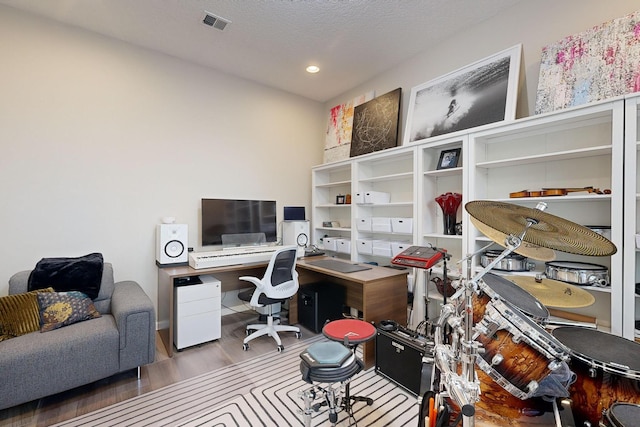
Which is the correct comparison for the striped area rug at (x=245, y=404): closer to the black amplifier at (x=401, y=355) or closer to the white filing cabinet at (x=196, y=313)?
the black amplifier at (x=401, y=355)

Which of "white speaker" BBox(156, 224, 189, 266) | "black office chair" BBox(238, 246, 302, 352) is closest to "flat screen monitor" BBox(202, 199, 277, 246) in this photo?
"white speaker" BBox(156, 224, 189, 266)

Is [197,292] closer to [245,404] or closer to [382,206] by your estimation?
[245,404]

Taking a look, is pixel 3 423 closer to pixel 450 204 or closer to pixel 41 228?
pixel 41 228

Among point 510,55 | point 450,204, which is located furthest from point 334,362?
point 510,55

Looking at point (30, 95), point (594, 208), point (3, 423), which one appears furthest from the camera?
point (30, 95)

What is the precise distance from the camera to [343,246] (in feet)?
11.8

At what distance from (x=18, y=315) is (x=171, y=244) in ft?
3.77

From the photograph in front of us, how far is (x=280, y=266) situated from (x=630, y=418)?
2308mm

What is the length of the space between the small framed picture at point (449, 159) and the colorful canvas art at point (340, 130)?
1336 mm

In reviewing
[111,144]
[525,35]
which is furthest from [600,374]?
[111,144]

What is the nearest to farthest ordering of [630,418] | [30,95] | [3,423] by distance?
[630,418]
[3,423]
[30,95]

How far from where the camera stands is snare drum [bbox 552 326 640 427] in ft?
3.69

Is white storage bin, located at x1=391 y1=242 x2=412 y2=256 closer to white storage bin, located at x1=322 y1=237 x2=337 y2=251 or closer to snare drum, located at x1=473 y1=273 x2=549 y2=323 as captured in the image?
white storage bin, located at x1=322 y1=237 x2=337 y2=251

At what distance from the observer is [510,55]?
7.59 ft
